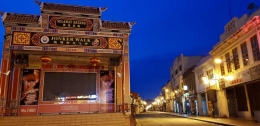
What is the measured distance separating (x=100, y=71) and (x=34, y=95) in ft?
18.1

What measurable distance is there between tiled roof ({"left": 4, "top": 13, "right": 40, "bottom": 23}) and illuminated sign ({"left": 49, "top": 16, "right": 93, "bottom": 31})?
104cm

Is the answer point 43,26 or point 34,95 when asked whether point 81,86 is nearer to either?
point 34,95

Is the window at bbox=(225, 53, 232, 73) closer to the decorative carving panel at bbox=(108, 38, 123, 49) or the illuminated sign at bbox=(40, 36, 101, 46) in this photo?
the decorative carving panel at bbox=(108, 38, 123, 49)

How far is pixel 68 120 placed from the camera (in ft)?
48.3

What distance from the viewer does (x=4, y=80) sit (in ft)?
46.8

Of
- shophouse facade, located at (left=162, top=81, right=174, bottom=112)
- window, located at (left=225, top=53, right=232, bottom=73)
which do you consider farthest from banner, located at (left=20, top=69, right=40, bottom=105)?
shophouse facade, located at (left=162, top=81, right=174, bottom=112)

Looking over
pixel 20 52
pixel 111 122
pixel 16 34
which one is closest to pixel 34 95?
pixel 20 52

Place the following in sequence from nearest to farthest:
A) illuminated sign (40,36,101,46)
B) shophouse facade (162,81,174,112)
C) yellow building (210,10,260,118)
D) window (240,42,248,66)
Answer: illuminated sign (40,36,101,46) < yellow building (210,10,260,118) < window (240,42,248,66) < shophouse facade (162,81,174,112)

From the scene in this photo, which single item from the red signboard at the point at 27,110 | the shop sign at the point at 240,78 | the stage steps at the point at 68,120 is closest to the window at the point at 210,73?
the shop sign at the point at 240,78

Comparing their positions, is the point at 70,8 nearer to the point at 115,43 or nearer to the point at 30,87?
the point at 115,43

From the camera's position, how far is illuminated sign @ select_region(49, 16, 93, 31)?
15770 mm

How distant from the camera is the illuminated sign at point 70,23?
1577 cm

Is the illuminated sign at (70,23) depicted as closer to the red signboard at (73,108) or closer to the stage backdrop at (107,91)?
the stage backdrop at (107,91)

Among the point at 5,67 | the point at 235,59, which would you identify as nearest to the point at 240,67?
the point at 235,59
